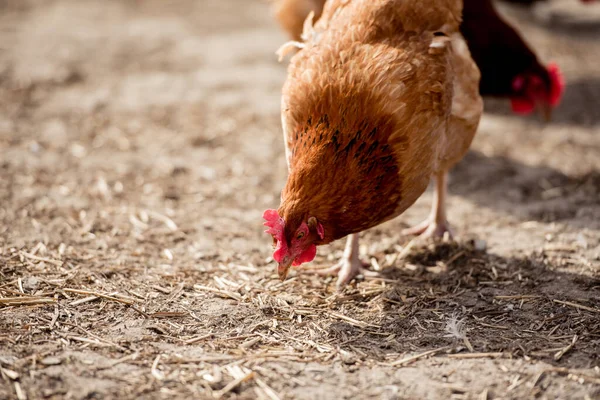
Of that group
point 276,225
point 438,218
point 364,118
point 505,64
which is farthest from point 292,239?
point 505,64

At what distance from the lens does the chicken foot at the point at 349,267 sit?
3.08 m

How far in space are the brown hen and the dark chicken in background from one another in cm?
173

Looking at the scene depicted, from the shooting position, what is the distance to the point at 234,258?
3279 millimetres

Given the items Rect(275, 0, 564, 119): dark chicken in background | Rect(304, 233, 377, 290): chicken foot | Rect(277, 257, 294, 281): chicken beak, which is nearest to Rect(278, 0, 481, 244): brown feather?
Rect(277, 257, 294, 281): chicken beak

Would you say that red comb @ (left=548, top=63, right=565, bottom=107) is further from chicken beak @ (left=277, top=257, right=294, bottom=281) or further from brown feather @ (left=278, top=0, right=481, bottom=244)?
chicken beak @ (left=277, top=257, right=294, bottom=281)

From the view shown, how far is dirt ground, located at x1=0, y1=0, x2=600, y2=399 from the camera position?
2.27m

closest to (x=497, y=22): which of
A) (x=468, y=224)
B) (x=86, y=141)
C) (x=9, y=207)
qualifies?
(x=468, y=224)

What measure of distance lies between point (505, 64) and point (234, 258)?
282cm

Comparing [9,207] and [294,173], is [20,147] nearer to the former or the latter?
[9,207]

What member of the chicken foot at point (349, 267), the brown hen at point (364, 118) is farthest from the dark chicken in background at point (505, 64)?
the chicken foot at point (349, 267)

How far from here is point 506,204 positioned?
3.90 m

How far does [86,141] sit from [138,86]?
3.67ft

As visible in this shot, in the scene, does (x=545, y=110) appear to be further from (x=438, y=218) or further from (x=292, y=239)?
(x=292, y=239)

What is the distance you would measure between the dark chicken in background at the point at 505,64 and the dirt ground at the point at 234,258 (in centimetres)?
34
